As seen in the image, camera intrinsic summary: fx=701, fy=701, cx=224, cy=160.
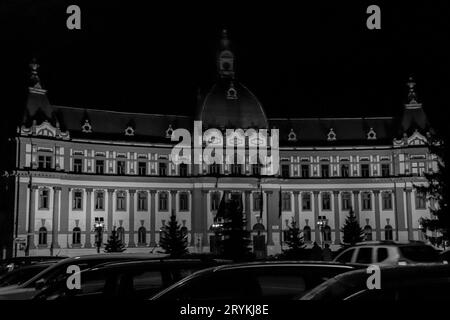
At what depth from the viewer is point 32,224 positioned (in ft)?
224

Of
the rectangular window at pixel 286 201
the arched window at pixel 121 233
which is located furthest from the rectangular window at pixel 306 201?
the arched window at pixel 121 233

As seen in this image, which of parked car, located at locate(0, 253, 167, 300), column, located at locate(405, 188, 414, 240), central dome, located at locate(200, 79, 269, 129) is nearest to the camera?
parked car, located at locate(0, 253, 167, 300)

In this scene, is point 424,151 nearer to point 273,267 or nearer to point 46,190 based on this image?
point 46,190

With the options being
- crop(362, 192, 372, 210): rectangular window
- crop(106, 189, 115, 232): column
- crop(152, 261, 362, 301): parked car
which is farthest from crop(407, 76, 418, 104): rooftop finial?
crop(152, 261, 362, 301): parked car

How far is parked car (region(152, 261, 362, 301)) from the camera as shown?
27.2 ft

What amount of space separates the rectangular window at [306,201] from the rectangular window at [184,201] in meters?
13.4

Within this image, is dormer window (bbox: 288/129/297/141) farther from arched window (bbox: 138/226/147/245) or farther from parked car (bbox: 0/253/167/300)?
parked car (bbox: 0/253/167/300)

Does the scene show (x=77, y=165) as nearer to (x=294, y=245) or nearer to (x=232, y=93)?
(x=232, y=93)

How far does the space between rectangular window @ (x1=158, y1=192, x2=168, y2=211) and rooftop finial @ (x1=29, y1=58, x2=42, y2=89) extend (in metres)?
→ 17.4

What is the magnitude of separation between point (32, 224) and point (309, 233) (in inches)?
1205

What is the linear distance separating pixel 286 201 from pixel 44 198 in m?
27.1

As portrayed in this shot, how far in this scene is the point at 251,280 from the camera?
8461 millimetres

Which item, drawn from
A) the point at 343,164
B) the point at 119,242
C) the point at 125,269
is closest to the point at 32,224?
the point at 119,242

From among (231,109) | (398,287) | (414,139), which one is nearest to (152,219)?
(231,109)
